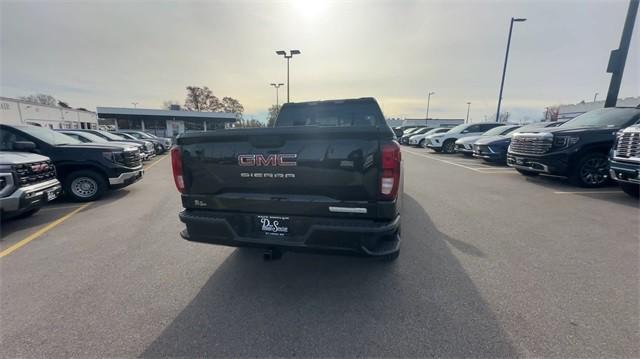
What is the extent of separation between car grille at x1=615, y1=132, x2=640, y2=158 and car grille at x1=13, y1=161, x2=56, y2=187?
429 inches

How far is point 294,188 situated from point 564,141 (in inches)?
310

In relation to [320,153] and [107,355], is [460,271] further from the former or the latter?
[107,355]

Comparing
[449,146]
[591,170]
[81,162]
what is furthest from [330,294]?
[449,146]

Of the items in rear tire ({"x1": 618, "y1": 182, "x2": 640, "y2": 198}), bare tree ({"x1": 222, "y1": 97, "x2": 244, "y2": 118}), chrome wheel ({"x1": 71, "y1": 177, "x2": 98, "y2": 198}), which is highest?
bare tree ({"x1": 222, "y1": 97, "x2": 244, "y2": 118})

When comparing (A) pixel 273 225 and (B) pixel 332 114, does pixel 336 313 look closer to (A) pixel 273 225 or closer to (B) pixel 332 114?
(A) pixel 273 225

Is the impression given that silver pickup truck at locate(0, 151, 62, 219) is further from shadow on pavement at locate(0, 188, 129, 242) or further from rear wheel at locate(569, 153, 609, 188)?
rear wheel at locate(569, 153, 609, 188)

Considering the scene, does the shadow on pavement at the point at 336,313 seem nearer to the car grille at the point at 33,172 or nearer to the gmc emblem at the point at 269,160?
the gmc emblem at the point at 269,160

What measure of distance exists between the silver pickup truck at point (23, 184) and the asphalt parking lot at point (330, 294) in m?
0.48

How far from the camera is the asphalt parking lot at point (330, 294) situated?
2072 millimetres

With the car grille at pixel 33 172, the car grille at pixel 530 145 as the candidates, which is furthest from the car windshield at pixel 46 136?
the car grille at pixel 530 145

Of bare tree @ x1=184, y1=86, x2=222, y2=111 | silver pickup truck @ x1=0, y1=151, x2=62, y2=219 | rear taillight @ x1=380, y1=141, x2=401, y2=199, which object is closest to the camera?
rear taillight @ x1=380, y1=141, x2=401, y2=199

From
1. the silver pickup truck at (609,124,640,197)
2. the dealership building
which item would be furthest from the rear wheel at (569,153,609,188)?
the dealership building

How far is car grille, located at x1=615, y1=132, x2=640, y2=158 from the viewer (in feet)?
16.7

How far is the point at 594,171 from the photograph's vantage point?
269 inches
